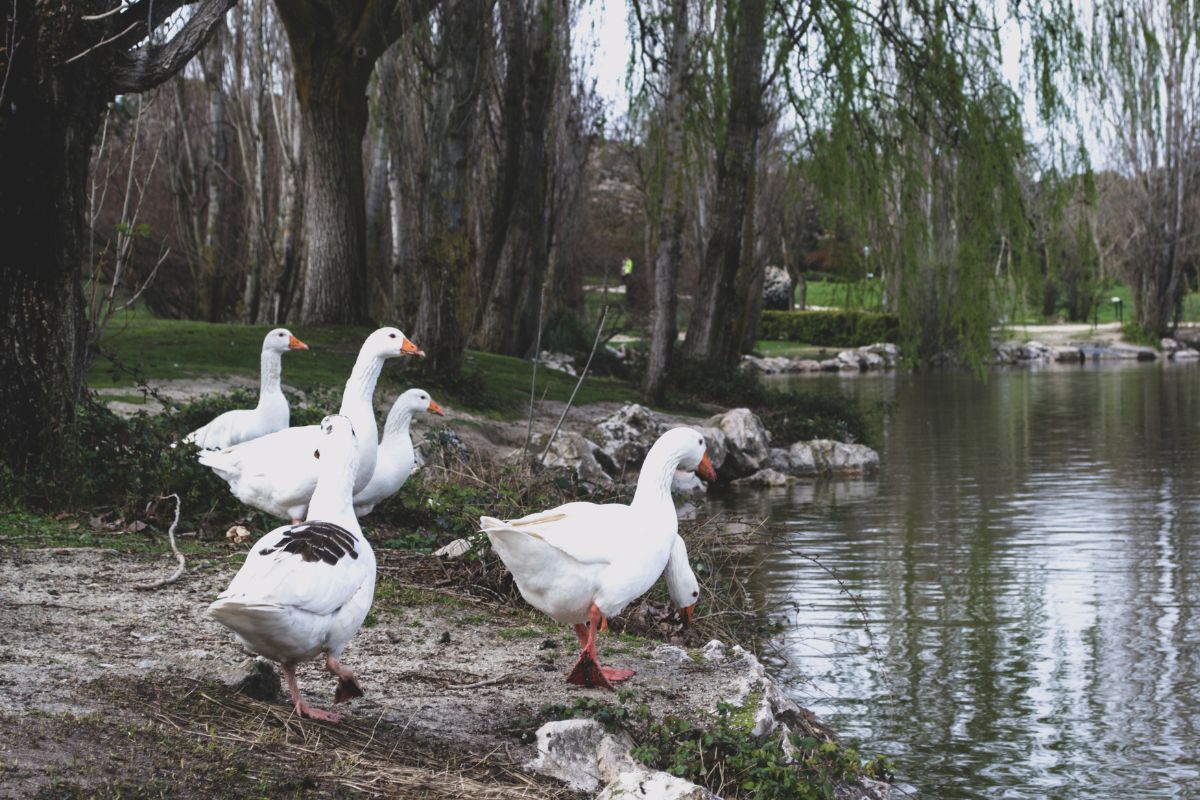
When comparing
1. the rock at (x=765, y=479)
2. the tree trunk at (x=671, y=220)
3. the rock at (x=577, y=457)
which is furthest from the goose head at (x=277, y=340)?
the tree trunk at (x=671, y=220)

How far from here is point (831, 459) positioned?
58.4ft

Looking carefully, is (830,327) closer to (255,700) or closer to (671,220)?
(671,220)

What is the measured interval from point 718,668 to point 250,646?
7.77 feet

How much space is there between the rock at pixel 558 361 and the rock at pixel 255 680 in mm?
17348

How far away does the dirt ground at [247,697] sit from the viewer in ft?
13.6

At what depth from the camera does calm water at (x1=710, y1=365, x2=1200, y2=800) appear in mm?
6609

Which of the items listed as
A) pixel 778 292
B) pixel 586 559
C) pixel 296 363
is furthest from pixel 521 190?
pixel 778 292

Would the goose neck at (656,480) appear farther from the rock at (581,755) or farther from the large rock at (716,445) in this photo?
the large rock at (716,445)

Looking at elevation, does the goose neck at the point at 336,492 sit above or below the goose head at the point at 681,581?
above

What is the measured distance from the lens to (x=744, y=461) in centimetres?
1714

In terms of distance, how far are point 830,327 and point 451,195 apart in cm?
3508

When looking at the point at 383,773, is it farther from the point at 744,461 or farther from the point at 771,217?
the point at 771,217

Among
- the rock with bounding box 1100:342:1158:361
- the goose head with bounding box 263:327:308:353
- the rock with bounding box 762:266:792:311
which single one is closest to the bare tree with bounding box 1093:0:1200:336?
the rock with bounding box 1100:342:1158:361

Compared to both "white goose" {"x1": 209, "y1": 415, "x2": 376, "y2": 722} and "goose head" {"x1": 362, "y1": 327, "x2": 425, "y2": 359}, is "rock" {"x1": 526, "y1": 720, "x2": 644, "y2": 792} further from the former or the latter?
"goose head" {"x1": 362, "y1": 327, "x2": 425, "y2": 359}
